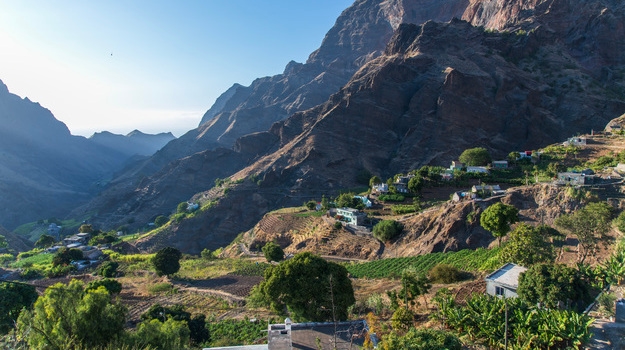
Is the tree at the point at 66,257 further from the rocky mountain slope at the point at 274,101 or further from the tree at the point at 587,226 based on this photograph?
the tree at the point at 587,226

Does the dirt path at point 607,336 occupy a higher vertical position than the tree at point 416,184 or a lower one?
lower

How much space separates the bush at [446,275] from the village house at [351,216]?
17.7m

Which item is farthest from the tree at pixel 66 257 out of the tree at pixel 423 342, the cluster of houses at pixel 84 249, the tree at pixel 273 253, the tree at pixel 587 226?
the tree at pixel 587 226

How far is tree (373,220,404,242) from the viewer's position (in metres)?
39.2

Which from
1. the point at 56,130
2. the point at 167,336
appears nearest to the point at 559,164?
the point at 167,336

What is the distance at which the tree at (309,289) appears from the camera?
20625 mm

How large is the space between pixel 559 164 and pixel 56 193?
455ft

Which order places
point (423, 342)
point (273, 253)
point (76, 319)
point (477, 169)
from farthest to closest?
point (477, 169) < point (273, 253) < point (76, 319) < point (423, 342)

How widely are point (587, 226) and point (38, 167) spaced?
550 feet

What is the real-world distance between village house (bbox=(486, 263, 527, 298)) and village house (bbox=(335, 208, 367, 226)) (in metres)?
23.2

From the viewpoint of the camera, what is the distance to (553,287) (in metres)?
17.2

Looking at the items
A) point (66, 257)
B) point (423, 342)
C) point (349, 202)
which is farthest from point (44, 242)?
point (423, 342)

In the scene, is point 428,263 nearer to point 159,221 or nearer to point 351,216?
point 351,216

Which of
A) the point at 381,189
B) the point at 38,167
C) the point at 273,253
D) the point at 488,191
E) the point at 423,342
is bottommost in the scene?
the point at 273,253
